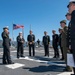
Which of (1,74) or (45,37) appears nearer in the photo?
(1,74)

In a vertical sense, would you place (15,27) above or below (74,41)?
above

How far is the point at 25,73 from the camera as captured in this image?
293 inches

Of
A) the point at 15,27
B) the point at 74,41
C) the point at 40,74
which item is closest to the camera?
the point at 74,41

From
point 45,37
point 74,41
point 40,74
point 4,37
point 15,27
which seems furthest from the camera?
point 15,27

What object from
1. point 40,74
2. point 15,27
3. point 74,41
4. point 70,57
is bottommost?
point 40,74

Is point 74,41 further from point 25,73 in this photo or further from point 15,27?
point 15,27

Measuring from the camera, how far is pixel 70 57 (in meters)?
4.10

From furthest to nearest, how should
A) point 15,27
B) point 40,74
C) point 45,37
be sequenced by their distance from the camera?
1. point 15,27
2. point 45,37
3. point 40,74

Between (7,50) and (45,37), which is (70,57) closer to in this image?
(7,50)

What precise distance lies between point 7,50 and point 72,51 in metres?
6.19

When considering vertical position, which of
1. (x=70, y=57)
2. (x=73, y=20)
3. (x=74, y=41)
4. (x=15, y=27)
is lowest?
(x=70, y=57)

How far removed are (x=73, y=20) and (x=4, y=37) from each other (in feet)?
20.8

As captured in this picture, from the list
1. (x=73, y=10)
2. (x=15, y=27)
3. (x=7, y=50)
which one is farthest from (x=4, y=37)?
(x=15, y=27)

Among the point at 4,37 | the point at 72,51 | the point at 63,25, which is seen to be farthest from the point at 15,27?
the point at 72,51
